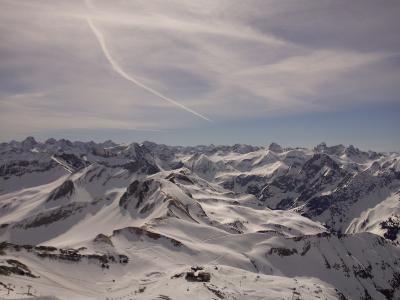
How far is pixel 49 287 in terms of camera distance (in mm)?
92500

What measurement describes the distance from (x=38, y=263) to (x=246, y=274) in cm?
5490

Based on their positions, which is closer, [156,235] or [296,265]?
[156,235]

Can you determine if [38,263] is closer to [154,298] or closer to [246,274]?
[154,298]

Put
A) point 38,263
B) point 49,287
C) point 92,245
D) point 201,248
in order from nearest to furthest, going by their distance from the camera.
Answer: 1. point 49,287
2. point 38,263
3. point 92,245
4. point 201,248

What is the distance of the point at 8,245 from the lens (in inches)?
4756

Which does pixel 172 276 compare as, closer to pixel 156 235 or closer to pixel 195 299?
pixel 195 299

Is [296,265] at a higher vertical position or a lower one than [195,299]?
lower

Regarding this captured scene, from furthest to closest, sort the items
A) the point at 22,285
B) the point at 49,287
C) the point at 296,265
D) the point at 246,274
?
the point at 296,265
the point at 246,274
the point at 49,287
the point at 22,285

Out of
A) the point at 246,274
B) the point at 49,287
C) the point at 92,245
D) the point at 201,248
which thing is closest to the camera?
the point at 49,287

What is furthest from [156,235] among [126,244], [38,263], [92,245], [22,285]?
[22,285]

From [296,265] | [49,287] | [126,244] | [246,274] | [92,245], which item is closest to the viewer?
[49,287]

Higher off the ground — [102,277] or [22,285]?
[22,285]

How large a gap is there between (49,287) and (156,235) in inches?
3043

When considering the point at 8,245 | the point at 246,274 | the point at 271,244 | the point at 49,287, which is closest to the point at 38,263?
the point at 8,245
